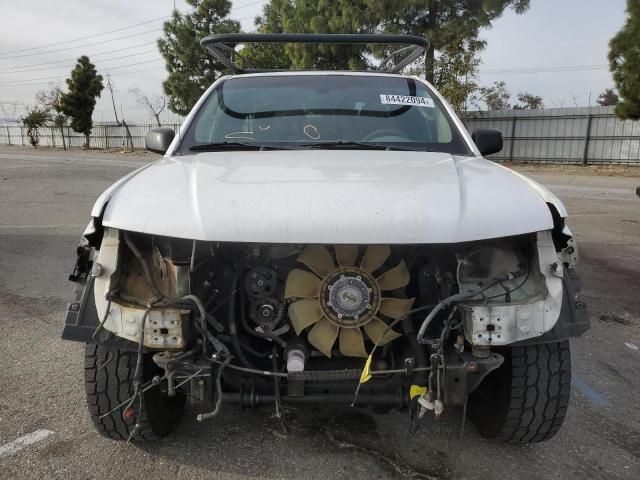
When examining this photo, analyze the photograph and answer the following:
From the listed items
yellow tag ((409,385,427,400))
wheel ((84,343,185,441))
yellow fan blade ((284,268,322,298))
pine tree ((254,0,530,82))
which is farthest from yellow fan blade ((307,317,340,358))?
pine tree ((254,0,530,82))

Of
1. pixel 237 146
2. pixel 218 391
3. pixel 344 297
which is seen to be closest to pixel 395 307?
pixel 344 297

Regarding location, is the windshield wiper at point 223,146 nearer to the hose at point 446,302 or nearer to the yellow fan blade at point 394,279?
the yellow fan blade at point 394,279

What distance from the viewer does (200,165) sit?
241cm

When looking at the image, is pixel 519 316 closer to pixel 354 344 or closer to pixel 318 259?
pixel 354 344

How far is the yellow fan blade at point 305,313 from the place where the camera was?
2084 millimetres

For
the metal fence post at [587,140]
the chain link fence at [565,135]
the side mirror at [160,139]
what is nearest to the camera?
the side mirror at [160,139]

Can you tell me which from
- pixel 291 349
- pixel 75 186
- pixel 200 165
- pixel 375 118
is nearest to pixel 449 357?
pixel 291 349

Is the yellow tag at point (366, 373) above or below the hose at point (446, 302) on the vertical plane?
below

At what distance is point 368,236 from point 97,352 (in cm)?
125

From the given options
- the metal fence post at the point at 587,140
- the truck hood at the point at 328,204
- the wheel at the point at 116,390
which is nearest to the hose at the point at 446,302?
the truck hood at the point at 328,204

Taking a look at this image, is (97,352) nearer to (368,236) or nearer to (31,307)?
(368,236)

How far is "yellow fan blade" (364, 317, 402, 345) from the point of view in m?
2.08

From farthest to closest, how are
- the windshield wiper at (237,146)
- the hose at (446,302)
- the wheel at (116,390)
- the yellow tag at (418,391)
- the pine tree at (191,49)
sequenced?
the pine tree at (191,49), the windshield wiper at (237,146), the wheel at (116,390), the yellow tag at (418,391), the hose at (446,302)

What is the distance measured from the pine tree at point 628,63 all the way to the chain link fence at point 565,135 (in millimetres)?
2364
